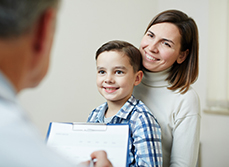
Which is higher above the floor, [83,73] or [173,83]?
[83,73]

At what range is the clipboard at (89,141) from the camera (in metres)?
0.85

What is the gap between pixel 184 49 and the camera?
48.6 inches

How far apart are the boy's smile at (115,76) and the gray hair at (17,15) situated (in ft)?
2.36

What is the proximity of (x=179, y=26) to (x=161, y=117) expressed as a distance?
431mm

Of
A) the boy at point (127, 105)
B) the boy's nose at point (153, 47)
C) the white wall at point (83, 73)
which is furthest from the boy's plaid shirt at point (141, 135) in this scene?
the white wall at point (83, 73)

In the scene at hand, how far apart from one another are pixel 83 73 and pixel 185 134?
56.2 inches

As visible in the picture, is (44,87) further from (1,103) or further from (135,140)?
(1,103)

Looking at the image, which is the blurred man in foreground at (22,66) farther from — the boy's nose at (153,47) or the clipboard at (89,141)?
the boy's nose at (153,47)

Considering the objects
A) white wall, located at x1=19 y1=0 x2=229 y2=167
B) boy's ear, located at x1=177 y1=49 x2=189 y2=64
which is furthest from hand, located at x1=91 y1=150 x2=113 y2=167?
white wall, located at x1=19 y1=0 x2=229 y2=167

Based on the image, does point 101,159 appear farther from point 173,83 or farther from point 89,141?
point 173,83

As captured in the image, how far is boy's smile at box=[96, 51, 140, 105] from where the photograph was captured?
3.52 ft

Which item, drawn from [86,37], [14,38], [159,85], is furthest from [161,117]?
[86,37]

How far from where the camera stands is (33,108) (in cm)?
208

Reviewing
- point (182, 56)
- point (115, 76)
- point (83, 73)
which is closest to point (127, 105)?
point (115, 76)
